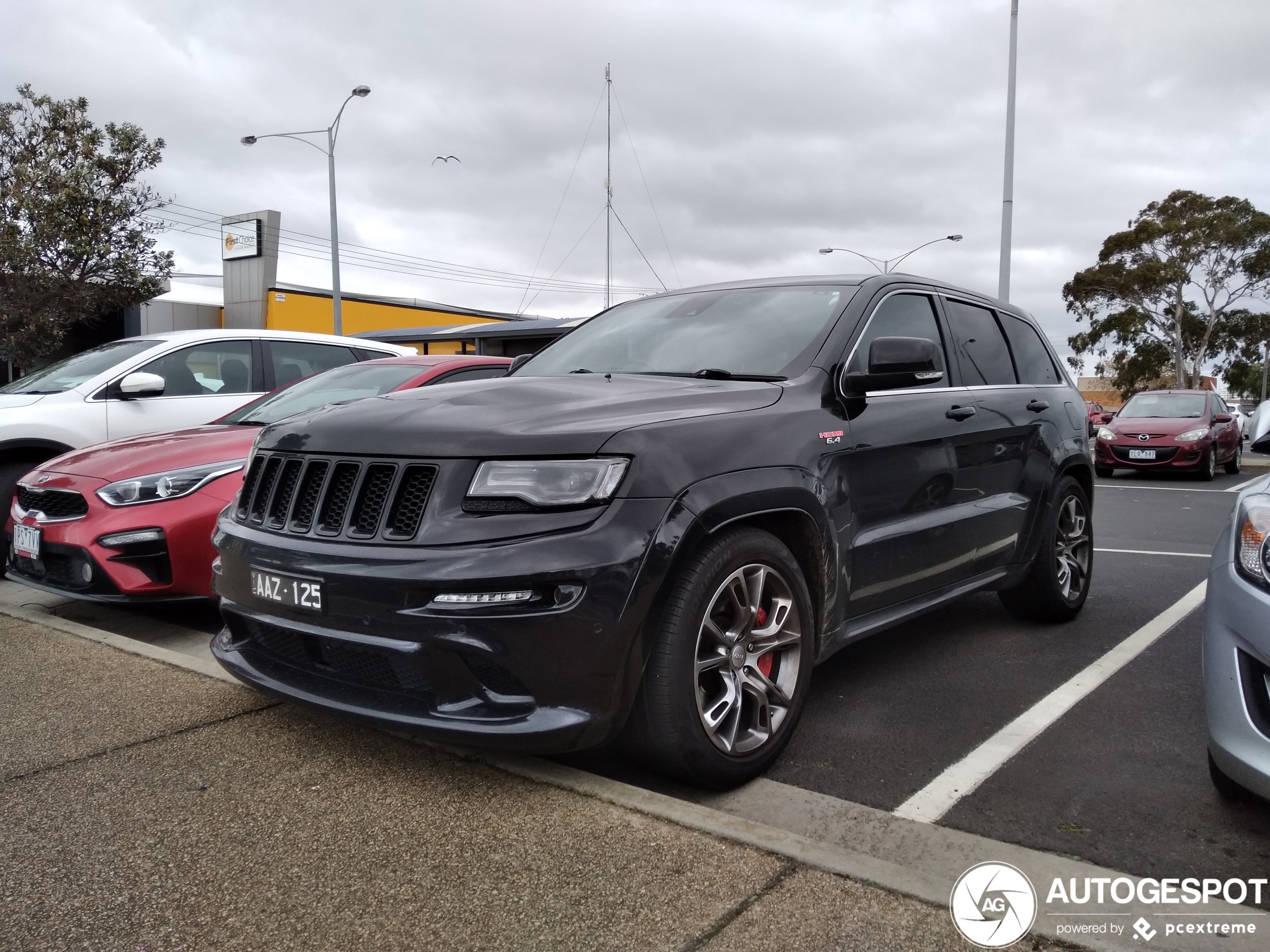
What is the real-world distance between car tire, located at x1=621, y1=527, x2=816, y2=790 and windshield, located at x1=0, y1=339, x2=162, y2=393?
5.41 metres

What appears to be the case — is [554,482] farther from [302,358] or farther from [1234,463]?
[1234,463]

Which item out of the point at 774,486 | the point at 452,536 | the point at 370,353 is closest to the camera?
the point at 452,536

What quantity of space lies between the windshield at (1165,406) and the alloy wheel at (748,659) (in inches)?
638

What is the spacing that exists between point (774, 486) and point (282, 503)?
155 cm

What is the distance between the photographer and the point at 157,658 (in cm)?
433

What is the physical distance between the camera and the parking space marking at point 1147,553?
305 inches

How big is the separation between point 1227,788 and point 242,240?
114 feet

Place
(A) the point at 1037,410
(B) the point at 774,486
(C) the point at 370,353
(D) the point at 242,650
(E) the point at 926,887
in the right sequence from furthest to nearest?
1. (C) the point at 370,353
2. (A) the point at 1037,410
3. (D) the point at 242,650
4. (B) the point at 774,486
5. (E) the point at 926,887

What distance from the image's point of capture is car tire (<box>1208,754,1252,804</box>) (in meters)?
2.88

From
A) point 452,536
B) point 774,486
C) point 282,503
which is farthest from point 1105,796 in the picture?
point 282,503

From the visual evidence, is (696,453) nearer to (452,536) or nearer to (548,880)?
(452,536)

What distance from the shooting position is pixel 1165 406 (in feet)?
57.8

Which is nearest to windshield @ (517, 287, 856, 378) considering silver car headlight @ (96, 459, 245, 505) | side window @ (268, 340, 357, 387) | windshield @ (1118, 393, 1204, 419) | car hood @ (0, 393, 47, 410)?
silver car headlight @ (96, 459, 245, 505)

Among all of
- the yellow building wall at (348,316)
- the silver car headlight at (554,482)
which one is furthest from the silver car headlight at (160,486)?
the yellow building wall at (348,316)
